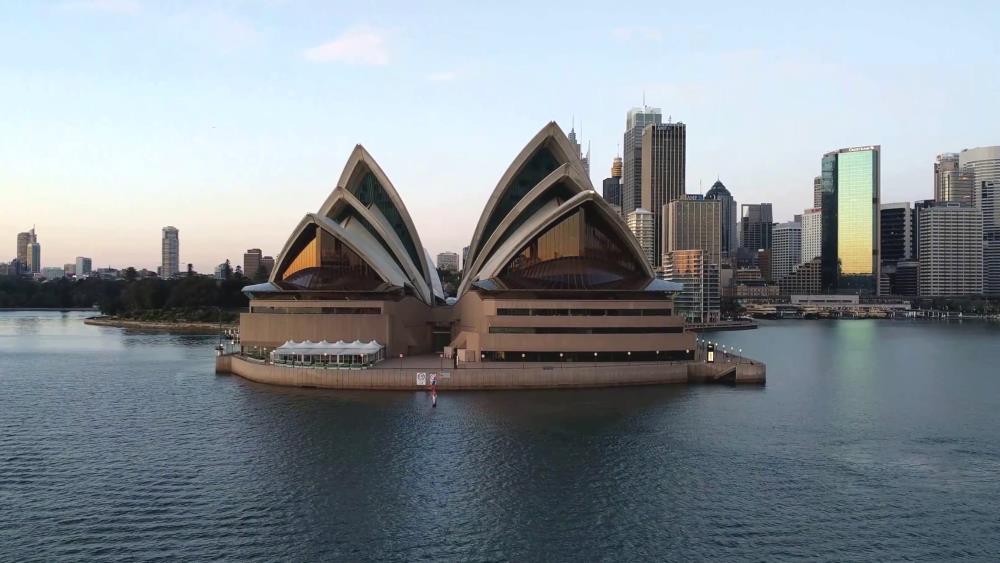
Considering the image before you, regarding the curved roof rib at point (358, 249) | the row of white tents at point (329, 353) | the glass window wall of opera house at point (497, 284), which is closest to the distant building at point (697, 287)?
the glass window wall of opera house at point (497, 284)

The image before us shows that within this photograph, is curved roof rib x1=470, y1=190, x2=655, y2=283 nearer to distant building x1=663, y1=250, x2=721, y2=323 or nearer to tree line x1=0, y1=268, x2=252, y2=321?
tree line x1=0, y1=268, x2=252, y2=321

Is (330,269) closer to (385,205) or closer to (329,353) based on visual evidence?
(329,353)

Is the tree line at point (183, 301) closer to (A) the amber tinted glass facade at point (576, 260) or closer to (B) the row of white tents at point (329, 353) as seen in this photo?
(B) the row of white tents at point (329, 353)

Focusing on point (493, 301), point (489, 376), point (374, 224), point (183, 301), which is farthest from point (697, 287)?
point (489, 376)

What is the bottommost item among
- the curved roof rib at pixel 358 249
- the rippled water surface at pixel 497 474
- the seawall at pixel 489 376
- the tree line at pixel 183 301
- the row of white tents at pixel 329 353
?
the rippled water surface at pixel 497 474

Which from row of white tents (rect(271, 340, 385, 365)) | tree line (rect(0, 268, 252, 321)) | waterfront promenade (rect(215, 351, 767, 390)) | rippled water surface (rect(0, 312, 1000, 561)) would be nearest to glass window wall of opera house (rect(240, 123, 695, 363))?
waterfront promenade (rect(215, 351, 767, 390))

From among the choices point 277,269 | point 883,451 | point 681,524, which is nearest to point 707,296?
point 277,269
